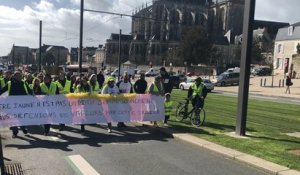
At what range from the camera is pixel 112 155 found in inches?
390

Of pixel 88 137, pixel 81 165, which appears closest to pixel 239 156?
pixel 81 165

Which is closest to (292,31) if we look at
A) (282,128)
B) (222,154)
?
(282,128)

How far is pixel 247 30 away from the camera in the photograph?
41.4ft

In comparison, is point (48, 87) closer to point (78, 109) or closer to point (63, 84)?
point (78, 109)

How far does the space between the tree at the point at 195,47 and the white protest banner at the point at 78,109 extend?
286 feet

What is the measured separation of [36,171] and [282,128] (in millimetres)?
9644

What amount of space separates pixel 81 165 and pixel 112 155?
118cm

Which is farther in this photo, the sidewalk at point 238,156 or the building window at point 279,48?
the building window at point 279,48

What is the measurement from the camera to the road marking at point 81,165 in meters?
8.28

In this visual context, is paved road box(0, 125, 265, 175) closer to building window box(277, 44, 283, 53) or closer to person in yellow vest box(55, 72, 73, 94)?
person in yellow vest box(55, 72, 73, 94)

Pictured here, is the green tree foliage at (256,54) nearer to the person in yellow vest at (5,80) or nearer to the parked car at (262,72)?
the parked car at (262,72)

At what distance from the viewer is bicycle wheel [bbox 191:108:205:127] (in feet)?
48.0

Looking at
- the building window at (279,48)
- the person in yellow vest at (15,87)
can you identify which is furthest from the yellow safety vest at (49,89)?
the building window at (279,48)

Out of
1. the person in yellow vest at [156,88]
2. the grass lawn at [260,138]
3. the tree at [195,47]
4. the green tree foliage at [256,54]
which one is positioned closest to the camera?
the grass lawn at [260,138]
